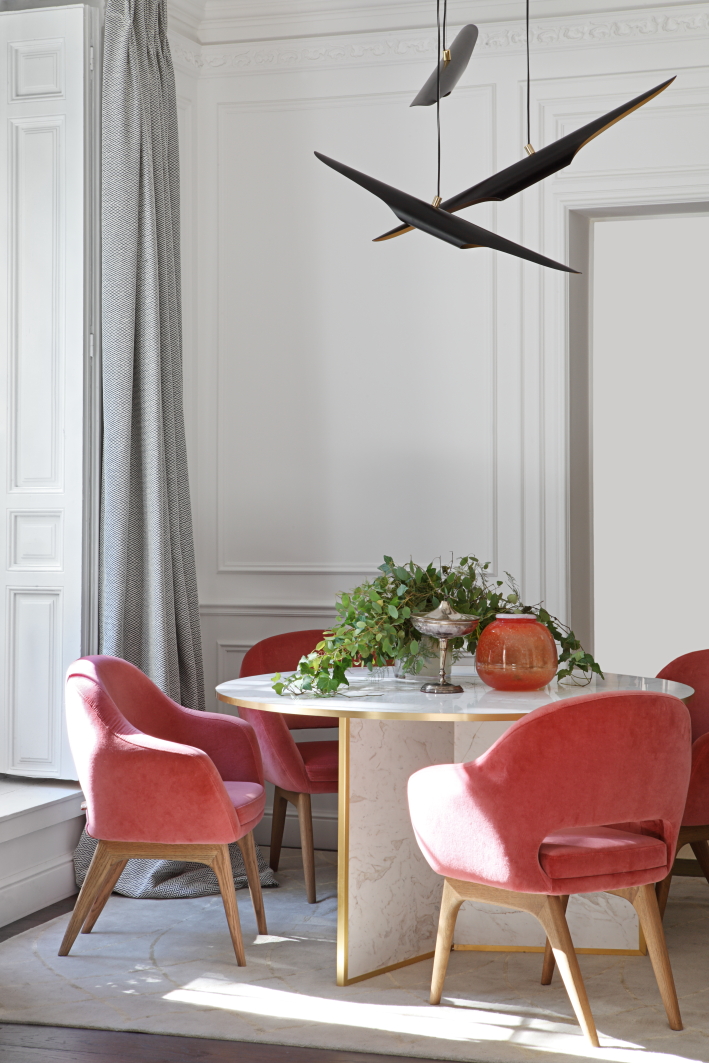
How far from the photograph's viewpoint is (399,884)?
9.82 ft

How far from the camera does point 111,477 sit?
3762mm

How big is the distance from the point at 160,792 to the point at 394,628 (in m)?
0.77

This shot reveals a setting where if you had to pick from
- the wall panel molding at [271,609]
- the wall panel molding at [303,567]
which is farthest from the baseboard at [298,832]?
the wall panel molding at [303,567]

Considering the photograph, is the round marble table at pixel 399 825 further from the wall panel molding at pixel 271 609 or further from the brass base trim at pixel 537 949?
the wall panel molding at pixel 271 609

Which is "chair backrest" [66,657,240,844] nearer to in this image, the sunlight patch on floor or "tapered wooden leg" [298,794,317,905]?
the sunlight patch on floor

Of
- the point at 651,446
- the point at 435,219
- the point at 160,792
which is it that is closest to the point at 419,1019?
the point at 160,792

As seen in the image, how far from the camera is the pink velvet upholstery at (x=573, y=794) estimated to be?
2346 millimetres

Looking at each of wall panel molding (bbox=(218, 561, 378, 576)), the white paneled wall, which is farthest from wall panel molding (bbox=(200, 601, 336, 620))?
wall panel molding (bbox=(218, 561, 378, 576))

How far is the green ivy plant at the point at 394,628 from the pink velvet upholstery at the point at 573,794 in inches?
21.4

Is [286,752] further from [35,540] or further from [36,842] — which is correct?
[35,540]

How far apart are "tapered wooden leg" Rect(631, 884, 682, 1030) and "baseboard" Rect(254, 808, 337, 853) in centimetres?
191

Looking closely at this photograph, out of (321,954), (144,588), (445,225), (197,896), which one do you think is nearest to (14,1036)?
(321,954)

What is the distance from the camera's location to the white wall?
5.19 metres

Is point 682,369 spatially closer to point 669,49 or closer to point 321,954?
point 669,49
